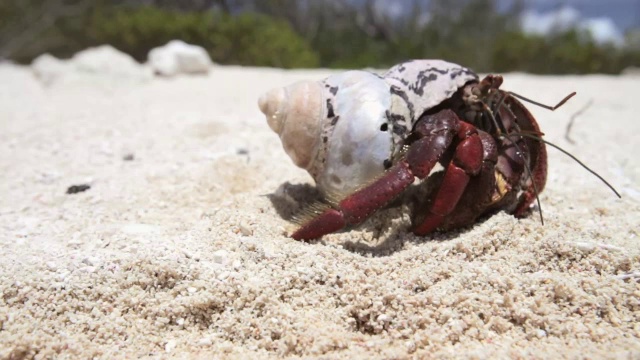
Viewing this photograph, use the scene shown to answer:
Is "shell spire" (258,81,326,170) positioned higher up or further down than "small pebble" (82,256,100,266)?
higher up

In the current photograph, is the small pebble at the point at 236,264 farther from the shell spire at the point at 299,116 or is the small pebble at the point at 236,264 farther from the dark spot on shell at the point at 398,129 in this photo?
the dark spot on shell at the point at 398,129

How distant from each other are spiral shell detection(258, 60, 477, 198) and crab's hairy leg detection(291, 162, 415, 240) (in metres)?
0.12

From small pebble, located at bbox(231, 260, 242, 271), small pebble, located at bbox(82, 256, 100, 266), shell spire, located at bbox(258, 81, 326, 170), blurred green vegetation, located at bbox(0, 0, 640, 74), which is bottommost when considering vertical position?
blurred green vegetation, located at bbox(0, 0, 640, 74)

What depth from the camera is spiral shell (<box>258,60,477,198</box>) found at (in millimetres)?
2234

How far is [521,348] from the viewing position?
5.28ft

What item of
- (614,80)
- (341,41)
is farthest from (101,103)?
(341,41)

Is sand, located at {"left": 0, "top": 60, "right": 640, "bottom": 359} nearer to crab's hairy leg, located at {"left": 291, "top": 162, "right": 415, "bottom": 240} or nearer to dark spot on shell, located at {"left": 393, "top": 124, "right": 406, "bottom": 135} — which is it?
crab's hairy leg, located at {"left": 291, "top": 162, "right": 415, "bottom": 240}

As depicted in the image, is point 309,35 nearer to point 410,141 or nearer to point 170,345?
point 410,141

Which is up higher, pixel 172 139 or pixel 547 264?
pixel 547 264

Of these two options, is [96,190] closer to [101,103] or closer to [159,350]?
[159,350]

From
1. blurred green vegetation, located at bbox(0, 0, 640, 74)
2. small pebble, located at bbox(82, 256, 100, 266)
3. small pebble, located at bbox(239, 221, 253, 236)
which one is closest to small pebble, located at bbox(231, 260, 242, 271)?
small pebble, located at bbox(239, 221, 253, 236)

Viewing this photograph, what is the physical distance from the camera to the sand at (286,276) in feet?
5.53

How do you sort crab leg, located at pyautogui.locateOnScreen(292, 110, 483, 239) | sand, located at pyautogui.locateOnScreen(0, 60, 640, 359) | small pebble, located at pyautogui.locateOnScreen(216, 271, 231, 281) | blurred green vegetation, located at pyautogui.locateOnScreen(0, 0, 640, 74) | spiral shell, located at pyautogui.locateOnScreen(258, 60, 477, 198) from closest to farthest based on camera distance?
sand, located at pyautogui.locateOnScreen(0, 60, 640, 359), small pebble, located at pyautogui.locateOnScreen(216, 271, 231, 281), crab leg, located at pyautogui.locateOnScreen(292, 110, 483, 239), spiral shell, located at pyautogui.locateOnScreen(258, 60, 477, 198), blurred green vegetation, located at pyautogui.locateOnScreen(0, 0, 640, 74)

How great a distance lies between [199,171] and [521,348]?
2.24 meters
